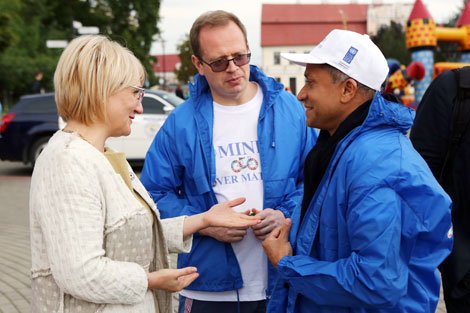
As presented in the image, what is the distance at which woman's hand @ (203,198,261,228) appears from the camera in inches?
89.9

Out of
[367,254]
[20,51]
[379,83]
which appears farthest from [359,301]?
[20,51]

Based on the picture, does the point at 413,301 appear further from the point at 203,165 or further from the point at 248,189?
the point at 203,165

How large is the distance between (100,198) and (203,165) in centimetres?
91

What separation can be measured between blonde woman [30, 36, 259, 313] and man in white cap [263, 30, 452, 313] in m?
0.47

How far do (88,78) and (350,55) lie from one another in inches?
36.9

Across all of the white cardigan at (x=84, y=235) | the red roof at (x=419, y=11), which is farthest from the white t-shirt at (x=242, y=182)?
the red roof at (x=419, y=11)

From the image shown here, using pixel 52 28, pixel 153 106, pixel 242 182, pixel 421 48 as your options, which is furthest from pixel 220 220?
pixel 52 28

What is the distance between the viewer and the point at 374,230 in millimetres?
1638

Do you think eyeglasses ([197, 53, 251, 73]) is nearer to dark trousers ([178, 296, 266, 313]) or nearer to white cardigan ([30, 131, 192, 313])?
white cardigan ([30, 131, 192, 313])

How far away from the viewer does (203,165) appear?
2570 millimetres

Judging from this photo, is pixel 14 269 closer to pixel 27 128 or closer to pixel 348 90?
pixel 348 90

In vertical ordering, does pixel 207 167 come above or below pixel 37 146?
above

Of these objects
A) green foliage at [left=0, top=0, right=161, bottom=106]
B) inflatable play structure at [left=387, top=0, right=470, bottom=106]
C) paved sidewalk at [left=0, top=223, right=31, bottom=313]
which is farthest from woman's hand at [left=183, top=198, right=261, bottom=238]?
green foliage at [left=0, top=0, right=161, bottom=106]

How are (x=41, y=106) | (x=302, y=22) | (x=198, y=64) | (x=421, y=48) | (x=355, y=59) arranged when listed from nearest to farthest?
1. (x=355, y=59)
2. (x=198, y=64)
3. (x=41, y=106)
4. (x=421, y=48)
5. (x=302, y=22)
